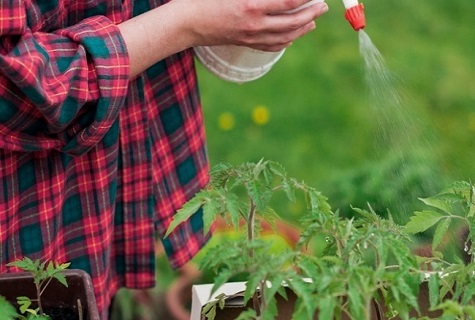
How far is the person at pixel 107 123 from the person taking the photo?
4.94 ft

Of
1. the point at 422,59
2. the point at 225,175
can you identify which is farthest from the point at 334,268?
the point at 422,59

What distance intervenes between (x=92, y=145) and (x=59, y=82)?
0.56 feet

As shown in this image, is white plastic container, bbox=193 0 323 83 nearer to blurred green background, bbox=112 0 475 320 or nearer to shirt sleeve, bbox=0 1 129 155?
shirt sleeve, bbox=0 1 129 155

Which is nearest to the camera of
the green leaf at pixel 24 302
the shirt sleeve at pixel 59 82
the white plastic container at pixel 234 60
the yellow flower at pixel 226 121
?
the green leaf at pixel 24 302

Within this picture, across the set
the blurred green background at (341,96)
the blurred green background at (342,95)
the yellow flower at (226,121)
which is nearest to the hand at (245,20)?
the blurred green background at (341,96)

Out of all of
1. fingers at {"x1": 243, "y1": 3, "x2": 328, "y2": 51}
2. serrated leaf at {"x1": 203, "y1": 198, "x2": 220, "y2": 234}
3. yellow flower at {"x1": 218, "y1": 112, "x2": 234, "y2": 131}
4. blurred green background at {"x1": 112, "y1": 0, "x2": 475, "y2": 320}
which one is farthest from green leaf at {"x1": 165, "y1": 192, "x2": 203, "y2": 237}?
yellow flower at {"x1": 218, "y1": 112, "x2": 234, "y2": 131}

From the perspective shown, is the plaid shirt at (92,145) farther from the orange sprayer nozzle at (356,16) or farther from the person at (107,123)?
the orange sprayer nozzle at (356,16)

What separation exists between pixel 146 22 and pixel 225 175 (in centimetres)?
46

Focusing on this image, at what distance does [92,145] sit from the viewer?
1.62m

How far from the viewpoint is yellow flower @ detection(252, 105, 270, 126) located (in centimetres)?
368

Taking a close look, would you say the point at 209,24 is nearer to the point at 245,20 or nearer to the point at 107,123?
the point at 245,20

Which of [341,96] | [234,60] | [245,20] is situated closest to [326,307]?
[245,20]

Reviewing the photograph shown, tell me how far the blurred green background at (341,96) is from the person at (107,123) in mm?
738

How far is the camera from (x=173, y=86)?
1.99m
